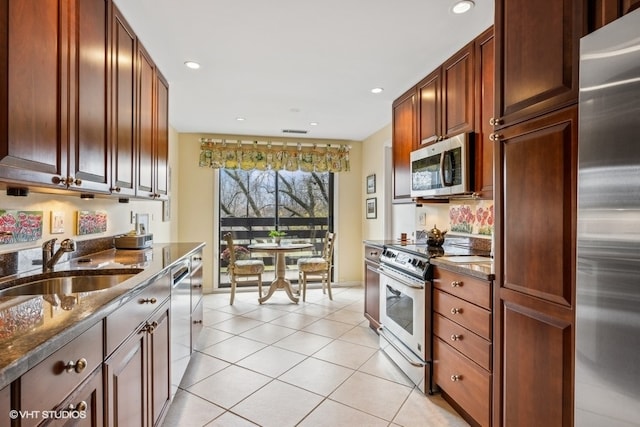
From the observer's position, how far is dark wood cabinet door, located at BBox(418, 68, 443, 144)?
279cm

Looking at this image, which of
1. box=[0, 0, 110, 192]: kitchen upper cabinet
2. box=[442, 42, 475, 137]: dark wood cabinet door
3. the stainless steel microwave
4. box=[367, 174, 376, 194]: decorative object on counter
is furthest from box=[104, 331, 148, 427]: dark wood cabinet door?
box=[367, 174, 376, 194]: decorative object on counter

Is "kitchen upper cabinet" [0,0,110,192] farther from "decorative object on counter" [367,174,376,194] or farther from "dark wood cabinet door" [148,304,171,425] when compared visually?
"decorative object on counter" [367,174,376,194]

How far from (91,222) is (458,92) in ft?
9.37

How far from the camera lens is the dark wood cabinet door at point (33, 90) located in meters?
1.12

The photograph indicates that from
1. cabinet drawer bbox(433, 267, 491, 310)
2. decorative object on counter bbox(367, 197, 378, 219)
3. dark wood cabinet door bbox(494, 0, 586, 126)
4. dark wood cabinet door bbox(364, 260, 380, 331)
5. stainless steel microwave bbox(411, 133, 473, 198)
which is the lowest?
dark wood cabinet door bbox(364, 260, 380, 331)

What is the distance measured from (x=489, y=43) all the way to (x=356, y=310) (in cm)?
321

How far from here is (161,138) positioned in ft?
10.00

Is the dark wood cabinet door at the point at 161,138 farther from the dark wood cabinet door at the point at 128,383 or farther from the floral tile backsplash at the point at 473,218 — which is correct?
the floral tile backsplash at the point at 473,218

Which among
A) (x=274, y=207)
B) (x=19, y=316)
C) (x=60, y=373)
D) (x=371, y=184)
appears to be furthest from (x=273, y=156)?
(x=60, y=373)

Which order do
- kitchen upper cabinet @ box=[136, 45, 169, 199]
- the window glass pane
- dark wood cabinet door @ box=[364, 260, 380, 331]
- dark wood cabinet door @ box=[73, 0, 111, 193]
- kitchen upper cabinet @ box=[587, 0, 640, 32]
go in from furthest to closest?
the window glass pane → dark wood cabinet door @ box=[364, 260, 380, 331] → kitchen upper cabinet @ box=[136, 45, 169, 199] → dark wood cabinet door @ box=[73, 0, 111, 193] → kitchen upper cabinet @ box=[587, 0, 640, 32]

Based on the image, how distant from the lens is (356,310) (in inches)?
171

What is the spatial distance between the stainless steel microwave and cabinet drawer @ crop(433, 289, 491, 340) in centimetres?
75

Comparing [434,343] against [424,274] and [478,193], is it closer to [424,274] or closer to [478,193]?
[424,274]

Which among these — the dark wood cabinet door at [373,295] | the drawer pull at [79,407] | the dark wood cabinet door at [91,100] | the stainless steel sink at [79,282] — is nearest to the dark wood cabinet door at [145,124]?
the dark wood cabinet door at [91,100]
